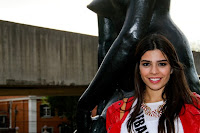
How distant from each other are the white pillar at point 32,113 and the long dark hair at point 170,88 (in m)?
42.0

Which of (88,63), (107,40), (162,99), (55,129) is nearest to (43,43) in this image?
(88,63)

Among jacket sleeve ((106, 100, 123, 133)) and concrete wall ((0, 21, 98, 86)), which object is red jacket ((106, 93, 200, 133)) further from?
concrete wall ((0, 21, 98, 86))

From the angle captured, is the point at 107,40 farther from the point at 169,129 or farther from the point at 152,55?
the point at 169,129

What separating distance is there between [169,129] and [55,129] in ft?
144

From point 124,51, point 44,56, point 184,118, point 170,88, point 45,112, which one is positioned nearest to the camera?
point 184,118

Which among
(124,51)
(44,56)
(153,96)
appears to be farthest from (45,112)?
(153,96)

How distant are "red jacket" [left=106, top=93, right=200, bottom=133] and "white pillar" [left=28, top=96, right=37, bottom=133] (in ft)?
137

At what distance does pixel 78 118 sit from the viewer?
91.2 inches

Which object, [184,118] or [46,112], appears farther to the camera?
[46,112]

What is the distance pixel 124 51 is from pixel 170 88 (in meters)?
0.37

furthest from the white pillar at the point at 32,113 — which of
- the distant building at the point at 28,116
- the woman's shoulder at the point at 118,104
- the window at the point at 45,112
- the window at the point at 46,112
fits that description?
the woman's shoulder at the point at 118,104

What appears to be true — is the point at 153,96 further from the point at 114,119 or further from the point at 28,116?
the point at 28,116

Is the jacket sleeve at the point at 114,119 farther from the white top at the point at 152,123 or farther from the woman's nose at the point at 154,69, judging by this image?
the woman's nose at the point at 154,69

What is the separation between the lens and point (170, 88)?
1845 mm
